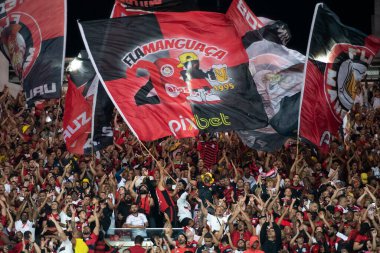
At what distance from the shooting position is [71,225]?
22.4 m

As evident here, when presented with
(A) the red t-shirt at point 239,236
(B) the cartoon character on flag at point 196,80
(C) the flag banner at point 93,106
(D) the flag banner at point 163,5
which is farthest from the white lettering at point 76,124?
(A) the red t-shirt at point 239,236

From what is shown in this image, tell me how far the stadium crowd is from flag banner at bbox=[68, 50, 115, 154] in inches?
37.6

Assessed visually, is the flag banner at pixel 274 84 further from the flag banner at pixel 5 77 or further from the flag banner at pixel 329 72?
the flag banner at pixel 5 77

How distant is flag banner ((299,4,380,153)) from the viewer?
72.6ft

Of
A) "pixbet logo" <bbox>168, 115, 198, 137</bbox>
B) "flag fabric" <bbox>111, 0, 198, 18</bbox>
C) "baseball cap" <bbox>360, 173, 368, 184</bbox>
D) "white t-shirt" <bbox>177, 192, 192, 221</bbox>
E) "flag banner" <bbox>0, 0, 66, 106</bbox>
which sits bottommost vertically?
"baseball cap" <bbox>360, 173, 368, 184</bbox>

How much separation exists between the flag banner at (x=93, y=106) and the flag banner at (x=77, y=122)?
0.07 feet

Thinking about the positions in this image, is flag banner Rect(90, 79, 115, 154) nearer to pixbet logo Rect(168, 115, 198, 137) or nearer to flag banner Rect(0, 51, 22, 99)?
pixbet logo Rect(168, 115, 198, 137)

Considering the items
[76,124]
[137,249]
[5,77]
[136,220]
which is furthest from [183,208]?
[5,77]

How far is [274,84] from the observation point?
23000 mm

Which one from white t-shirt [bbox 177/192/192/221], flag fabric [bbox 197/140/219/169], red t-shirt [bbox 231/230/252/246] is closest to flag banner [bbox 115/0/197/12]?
white t-shirt [bbox 177/192/192/221]

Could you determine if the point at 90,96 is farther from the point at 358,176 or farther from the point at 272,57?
the point at 358,176

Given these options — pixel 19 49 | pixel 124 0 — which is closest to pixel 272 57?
pixel 124 0

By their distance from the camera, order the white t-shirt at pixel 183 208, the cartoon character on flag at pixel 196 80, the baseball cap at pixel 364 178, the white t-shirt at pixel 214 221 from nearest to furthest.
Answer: the cartoon character on flag at pixel 196 80 < the white t-shirt at pixel 214 221 < the white t-shirt at pixel 183 208 < the baseball cap at pixel 364 178

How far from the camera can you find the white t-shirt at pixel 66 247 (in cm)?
2194
